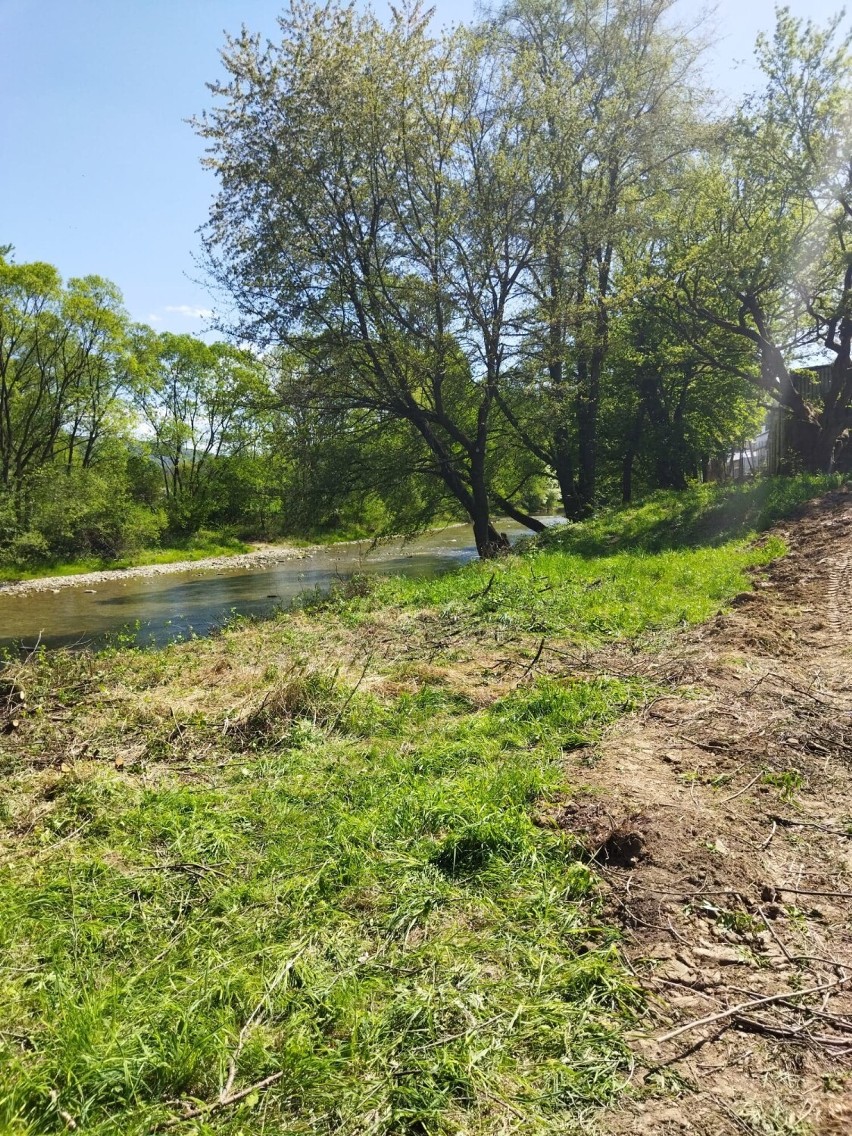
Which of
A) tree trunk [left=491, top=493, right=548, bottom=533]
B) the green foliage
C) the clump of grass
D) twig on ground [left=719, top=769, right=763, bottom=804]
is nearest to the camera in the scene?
the green foliage

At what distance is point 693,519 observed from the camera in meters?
17.1

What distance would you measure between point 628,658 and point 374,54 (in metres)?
16.0

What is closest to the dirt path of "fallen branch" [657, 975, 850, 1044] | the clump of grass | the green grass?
"fallen branch" [657, 975, 850, 1044]

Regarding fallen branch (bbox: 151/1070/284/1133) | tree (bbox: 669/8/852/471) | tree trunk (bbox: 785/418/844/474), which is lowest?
fallen branch (bbox: 151/1070/284/1133)

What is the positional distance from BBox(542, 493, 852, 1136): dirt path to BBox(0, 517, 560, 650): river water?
904 centimetres

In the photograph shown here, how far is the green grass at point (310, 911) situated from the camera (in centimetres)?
234

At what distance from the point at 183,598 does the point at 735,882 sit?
22.6 metres

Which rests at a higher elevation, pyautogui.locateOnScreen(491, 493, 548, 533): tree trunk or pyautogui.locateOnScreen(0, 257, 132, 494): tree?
pyautogui.locateOnScreen(0, 257, 132, 494): tree

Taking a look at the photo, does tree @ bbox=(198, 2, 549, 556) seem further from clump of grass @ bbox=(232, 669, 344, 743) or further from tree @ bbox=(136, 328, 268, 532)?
tree @ bbox=(136, 328, 268, 532)

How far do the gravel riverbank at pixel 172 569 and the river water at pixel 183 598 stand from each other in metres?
0.71

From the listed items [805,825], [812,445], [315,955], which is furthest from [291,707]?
[812,445]

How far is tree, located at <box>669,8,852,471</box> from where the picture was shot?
17.9 m

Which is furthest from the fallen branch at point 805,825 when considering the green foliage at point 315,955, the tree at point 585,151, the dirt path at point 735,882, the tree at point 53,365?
the tree at point 53,365

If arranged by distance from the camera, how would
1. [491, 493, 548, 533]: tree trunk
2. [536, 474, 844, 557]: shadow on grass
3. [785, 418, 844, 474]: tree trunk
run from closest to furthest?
[536, 474, 844, 557]: shadow on grass < [785, 418, 844, 474]: tree trunk < [491, 493, 548, 533]: tree trunk
